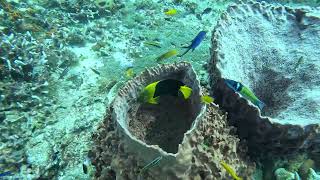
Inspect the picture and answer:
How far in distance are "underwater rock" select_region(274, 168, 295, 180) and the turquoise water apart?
0.37ft

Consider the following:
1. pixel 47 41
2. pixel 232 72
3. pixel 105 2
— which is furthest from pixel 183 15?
pixel 232 72

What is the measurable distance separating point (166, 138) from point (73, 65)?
3.31 m

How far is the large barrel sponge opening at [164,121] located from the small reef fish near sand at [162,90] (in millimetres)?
103

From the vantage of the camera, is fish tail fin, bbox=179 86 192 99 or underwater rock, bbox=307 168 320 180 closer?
fish tail fin, bbox=179 86 192 99

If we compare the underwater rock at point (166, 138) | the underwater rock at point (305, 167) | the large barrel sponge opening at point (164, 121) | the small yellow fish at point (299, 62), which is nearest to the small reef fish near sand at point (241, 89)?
the underwater rock at point (166, 138)

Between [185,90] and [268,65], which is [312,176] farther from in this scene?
[185,90]

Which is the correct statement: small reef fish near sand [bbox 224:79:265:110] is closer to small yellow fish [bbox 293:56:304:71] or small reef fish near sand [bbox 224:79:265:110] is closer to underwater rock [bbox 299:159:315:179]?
underwater rock [bbox 299:159:315:179]

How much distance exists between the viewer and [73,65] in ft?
20.2

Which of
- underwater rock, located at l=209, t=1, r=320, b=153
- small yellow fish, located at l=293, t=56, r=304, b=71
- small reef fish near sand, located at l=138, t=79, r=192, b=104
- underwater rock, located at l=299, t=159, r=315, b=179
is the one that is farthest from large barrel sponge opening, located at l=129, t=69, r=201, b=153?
small yellow fish, located at l=293, t=56, r=304, b=71

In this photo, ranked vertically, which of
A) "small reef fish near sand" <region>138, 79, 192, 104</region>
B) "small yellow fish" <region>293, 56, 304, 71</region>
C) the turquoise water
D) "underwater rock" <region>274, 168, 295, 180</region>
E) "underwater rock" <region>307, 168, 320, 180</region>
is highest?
"small reef fish near sand" <region>138, 79, 192, 104</region>

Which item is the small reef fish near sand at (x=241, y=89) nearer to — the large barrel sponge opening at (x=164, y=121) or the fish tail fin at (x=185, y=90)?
the fish tail fin at (x=185, y=90)

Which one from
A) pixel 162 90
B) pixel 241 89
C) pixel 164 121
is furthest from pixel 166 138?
pixel 241 89

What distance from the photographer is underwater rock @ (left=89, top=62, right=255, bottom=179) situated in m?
2.68

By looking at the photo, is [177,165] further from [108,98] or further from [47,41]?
[47,41]
